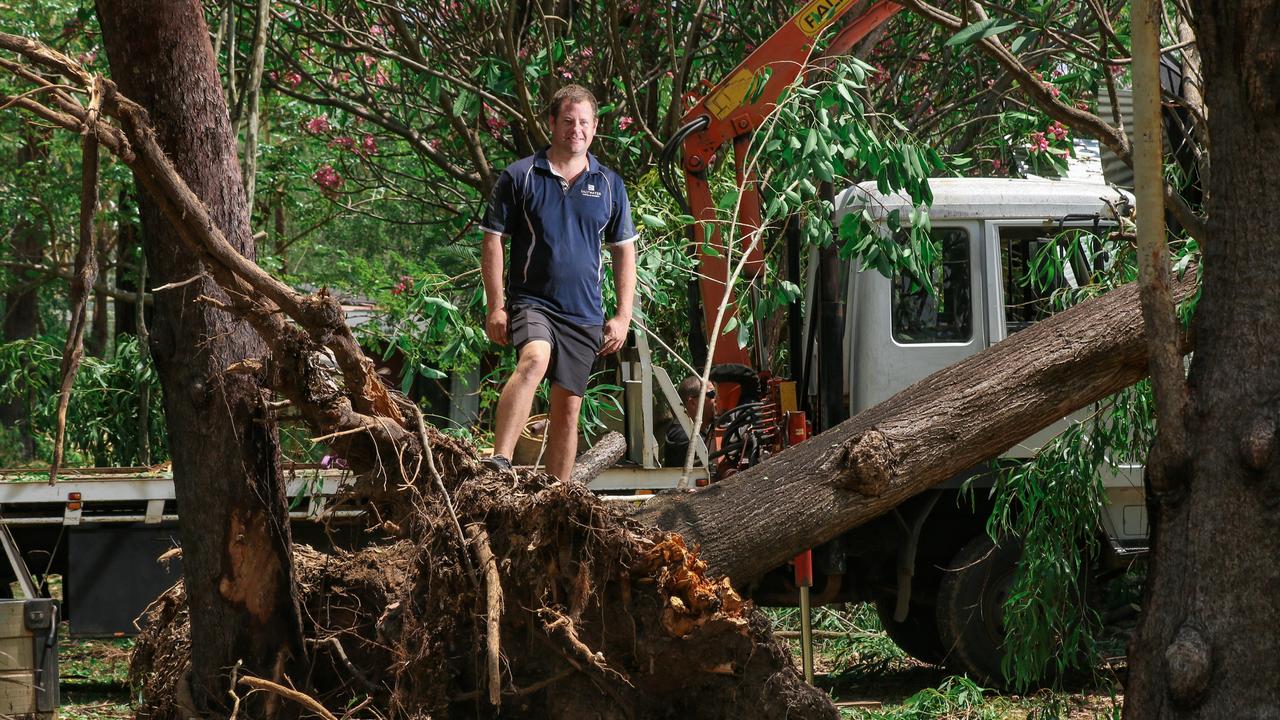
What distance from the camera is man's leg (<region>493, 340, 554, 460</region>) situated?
4258 millimetres

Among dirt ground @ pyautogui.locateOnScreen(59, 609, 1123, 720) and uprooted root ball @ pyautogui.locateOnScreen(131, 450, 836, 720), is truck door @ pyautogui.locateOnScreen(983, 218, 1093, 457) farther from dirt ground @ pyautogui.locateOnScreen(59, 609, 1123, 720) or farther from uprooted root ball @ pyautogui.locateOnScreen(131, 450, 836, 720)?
uprooted root ball @ pyautogui.locateOnScreen(131, 450, 836, 720)

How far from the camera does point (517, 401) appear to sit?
14.1 ft

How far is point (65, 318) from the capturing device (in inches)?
936

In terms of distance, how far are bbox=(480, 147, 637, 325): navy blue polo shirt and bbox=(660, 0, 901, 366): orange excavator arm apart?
2.19 metres

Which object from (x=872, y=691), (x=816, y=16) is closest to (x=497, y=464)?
(x=872, y=691)

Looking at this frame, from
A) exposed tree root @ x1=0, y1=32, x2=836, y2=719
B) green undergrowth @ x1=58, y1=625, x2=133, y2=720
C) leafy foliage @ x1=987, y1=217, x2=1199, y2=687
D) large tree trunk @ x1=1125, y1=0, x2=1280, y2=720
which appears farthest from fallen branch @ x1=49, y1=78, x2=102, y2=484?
leafy foliage @ x1=987, y1=217, x2=1199, y2=687

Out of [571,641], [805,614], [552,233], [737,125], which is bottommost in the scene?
[805,614]

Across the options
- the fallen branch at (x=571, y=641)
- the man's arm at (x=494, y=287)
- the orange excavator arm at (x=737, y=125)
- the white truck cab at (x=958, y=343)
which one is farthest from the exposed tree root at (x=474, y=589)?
the orange excavator arm at (x=737, y=125)

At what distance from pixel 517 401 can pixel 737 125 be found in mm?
3315

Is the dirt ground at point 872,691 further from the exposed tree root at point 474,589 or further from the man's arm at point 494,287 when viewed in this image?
the man's arm at point 494,287

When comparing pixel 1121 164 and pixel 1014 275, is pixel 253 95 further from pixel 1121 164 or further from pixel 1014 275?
pixel 1121 164

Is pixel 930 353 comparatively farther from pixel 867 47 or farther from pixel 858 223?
pixel 867 47

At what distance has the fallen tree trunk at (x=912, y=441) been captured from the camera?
14.1ft

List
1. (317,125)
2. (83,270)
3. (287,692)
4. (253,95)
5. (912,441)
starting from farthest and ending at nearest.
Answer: (317,125) → (253,95) → (912,441) → (287,692) → (83,270)
